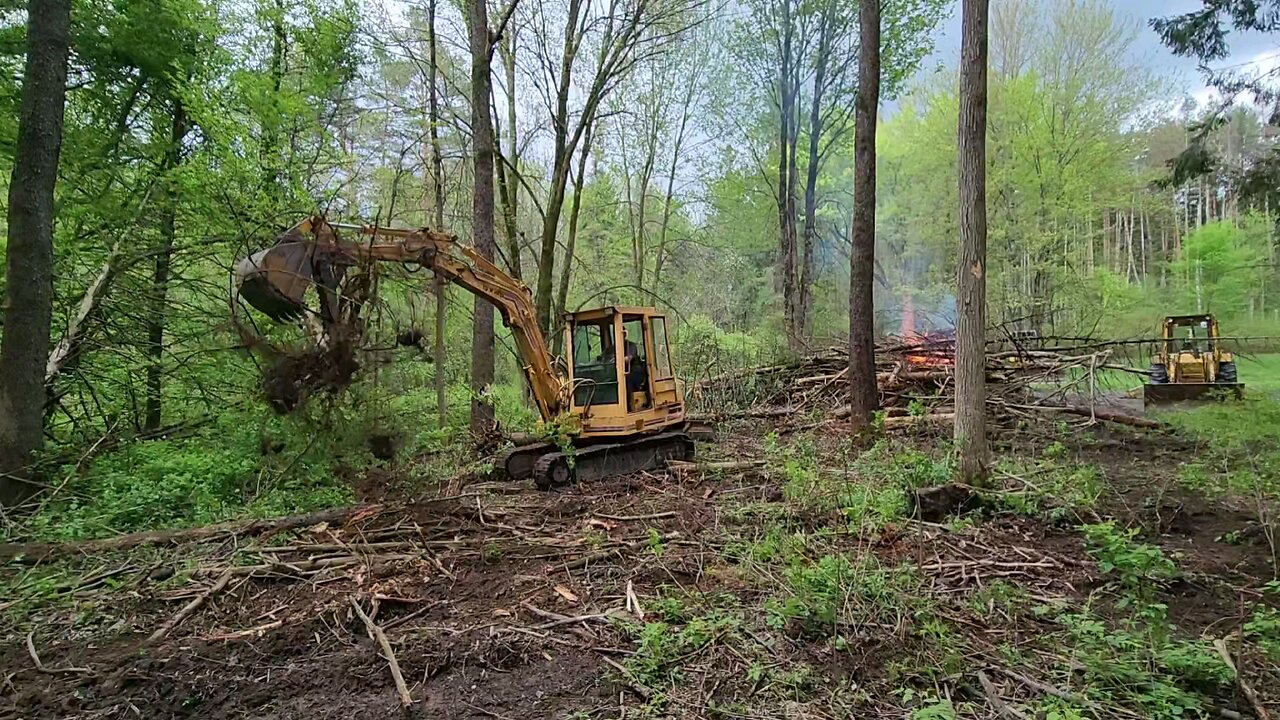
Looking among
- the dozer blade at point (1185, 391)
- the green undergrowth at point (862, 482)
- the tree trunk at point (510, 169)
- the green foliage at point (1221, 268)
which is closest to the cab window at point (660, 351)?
the green undergrowth at point (862, 482)

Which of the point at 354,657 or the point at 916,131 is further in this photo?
the point at 916,131

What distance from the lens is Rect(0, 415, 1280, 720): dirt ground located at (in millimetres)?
3119

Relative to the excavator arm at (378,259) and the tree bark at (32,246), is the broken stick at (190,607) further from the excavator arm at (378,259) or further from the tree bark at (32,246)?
the tree bark at (32,246)

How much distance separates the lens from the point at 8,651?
355 cm

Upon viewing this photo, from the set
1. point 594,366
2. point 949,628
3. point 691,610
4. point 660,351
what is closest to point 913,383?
point 660,351

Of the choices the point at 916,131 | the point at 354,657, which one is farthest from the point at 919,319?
the point at 354,657

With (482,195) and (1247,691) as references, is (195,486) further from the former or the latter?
(1247,691)

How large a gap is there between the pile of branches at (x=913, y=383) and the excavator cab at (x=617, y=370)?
4.03 meters

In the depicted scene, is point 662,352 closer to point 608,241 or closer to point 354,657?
point 354,657

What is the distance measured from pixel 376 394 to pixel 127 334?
4171 millimetres

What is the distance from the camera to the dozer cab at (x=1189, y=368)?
13773mm

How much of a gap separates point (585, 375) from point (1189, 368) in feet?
49.5

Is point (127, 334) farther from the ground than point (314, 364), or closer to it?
farther from the ground

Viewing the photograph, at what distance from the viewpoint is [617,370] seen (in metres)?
8.12
